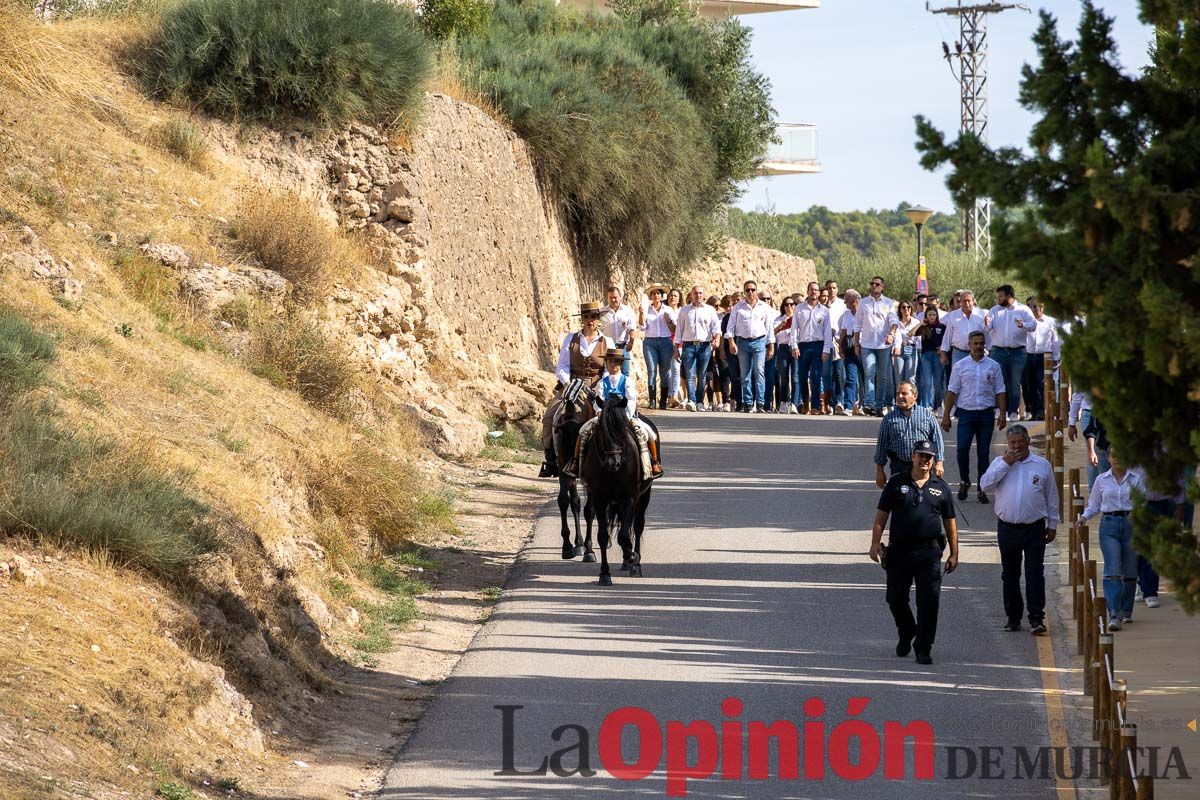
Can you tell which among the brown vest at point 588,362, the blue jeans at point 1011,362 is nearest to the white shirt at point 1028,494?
the brown vest at point 588,362

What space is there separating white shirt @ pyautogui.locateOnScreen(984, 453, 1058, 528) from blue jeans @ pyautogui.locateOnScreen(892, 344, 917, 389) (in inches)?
542

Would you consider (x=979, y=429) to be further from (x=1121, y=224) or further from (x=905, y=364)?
(x=1121, y=224)

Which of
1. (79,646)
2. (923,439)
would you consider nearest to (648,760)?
(79,646)

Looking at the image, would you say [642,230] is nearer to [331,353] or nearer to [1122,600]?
[331,353]

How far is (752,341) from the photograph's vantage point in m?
27.7

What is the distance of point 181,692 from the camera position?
901 cm

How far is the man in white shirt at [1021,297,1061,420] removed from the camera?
2306cm

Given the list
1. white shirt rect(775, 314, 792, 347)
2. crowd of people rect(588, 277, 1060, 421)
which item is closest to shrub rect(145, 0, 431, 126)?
crowd of people rect(588, 277, 1060, 421)

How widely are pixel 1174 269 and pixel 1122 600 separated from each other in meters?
7.72

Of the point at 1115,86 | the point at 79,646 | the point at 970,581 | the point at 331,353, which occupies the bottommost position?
the point at 970,581

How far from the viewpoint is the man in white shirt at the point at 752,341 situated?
2739cm

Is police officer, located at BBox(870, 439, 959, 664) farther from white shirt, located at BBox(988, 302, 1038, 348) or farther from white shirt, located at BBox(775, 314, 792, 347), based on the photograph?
white shirt, located at BBox(775, 314, 792, 347)

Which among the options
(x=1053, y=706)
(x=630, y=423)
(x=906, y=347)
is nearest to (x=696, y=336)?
(x=906, y=347)

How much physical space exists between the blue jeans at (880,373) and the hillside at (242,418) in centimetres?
637
